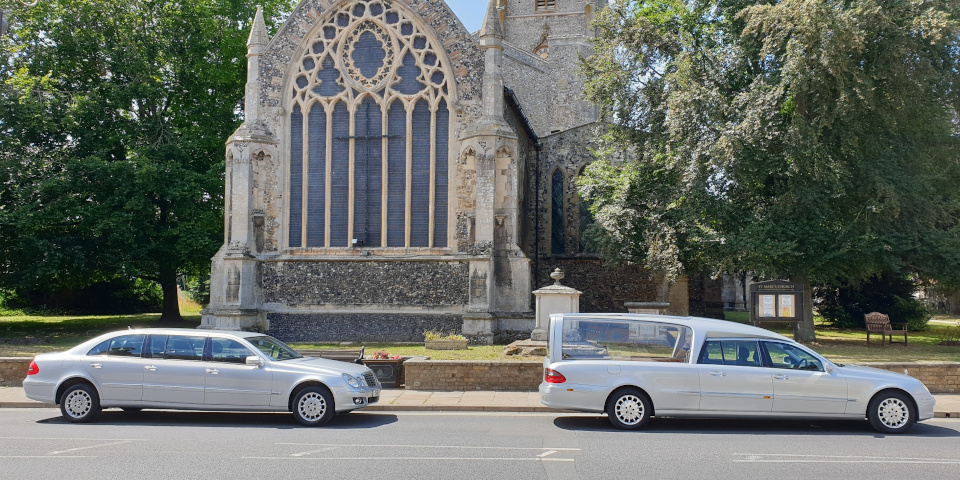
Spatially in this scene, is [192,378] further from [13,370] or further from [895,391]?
[895,391]

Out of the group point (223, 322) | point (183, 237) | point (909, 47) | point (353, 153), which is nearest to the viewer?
point (909, 47)

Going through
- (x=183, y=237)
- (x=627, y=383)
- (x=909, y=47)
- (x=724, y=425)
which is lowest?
(x=724, y=425)

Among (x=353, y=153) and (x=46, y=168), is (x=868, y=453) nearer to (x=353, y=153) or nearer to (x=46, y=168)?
(x=353, y=153)

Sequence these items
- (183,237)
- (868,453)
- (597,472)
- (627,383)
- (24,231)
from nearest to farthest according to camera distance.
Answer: (597,472) < (868,453) < (627,383) < (24,231) < (183,237)

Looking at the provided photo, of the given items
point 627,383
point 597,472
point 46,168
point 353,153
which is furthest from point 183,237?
point 597,472

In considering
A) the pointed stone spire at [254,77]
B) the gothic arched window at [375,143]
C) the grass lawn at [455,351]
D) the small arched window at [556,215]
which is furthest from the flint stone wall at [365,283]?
the small arched window at [556,215]

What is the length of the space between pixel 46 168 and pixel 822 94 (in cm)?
2360

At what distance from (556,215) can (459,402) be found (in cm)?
1693

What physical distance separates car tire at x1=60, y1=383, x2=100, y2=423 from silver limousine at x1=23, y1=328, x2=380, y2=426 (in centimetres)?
1

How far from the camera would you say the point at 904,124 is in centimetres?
1944

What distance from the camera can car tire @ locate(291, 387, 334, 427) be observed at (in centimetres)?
1034

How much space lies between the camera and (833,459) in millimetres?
8102

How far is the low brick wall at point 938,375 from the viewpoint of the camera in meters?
13.4

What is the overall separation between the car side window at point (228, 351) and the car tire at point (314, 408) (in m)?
1.03
